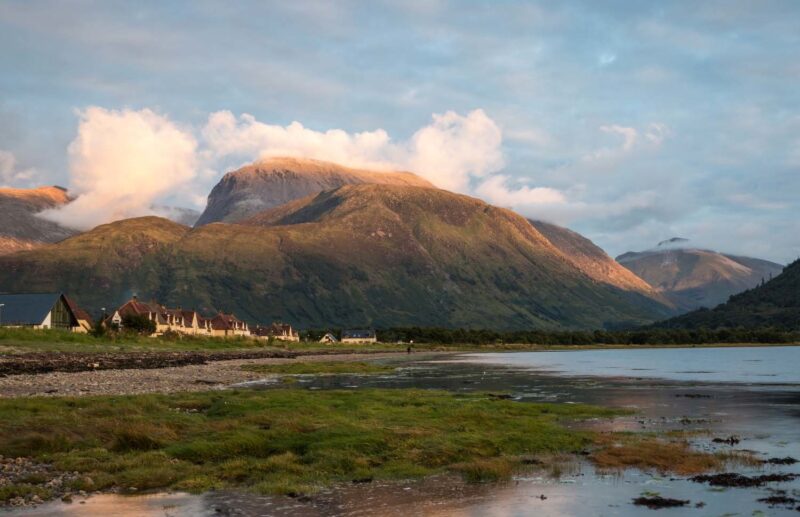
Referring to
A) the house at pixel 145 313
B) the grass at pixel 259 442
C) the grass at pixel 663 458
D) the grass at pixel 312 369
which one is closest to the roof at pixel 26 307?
the house at pixel 145 313

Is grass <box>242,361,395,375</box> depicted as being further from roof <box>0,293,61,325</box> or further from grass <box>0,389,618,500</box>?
grass <box>0,389,618,500</box>

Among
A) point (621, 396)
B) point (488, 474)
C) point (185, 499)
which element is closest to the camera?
point (185, 499)

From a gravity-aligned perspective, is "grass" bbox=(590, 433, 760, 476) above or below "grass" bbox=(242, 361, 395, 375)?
above

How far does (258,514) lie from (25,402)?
24.5 metres

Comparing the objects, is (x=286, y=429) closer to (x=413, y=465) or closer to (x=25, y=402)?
(x=413, y=465)

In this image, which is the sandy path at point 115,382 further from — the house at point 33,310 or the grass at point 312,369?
the house at point 33,310

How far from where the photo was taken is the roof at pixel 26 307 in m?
130

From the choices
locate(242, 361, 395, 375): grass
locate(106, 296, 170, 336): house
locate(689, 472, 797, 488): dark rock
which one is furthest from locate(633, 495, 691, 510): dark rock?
locate(106, 296, 170, 336): house

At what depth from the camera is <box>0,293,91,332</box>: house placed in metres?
130

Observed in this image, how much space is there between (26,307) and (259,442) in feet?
389

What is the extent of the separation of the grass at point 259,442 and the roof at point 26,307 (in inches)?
3849

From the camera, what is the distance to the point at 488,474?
29406 mm

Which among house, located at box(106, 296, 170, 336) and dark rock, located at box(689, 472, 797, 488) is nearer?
dark rock, located at box(689, 472, 797, 488)

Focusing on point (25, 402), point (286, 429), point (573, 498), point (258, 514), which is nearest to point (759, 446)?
point (573, 498)
